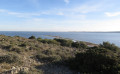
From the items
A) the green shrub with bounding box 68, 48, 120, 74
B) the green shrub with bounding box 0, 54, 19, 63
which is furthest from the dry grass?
the green shrub with bounding box 68, 48, 120, 74

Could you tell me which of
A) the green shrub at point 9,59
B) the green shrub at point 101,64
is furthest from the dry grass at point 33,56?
the green shrub at point 101,64

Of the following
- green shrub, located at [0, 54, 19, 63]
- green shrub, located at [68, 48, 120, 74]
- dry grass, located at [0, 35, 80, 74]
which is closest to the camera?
green shrub, located at [68, 48, 120, 74]

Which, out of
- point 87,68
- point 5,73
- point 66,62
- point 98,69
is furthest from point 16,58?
point 98,69

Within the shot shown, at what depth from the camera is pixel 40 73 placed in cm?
440

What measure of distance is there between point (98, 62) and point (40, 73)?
284cm

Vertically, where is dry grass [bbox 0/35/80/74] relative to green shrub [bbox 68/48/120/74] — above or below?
below

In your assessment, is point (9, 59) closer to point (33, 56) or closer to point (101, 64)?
point (33, 56)

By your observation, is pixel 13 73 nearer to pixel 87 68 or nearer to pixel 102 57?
pixel 87 68

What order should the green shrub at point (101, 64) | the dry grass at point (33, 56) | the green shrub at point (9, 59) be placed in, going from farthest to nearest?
the green shrub at point (9, 59) < the dry grass at point (33, 56) < the green shrub at point (101, 64)

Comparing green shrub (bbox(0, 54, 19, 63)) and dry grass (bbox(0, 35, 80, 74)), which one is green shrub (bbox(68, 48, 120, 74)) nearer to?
dry grass (bbox(0, 35, 80, 74))

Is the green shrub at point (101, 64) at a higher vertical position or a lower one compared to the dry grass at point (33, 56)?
higher

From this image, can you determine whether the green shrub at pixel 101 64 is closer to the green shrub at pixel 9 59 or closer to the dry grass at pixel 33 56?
the dry grass at pixel 33 56

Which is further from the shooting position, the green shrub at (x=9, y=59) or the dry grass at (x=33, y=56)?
the green shrub at (x=9, y=59)

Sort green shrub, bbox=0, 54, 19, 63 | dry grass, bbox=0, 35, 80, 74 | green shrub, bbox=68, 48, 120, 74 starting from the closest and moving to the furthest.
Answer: green shrub, bbox=68, 48, 120, 74, dry grass, bbox=0, 35, 80, 74, green shrub, bbox=0, 54, 19, 63
